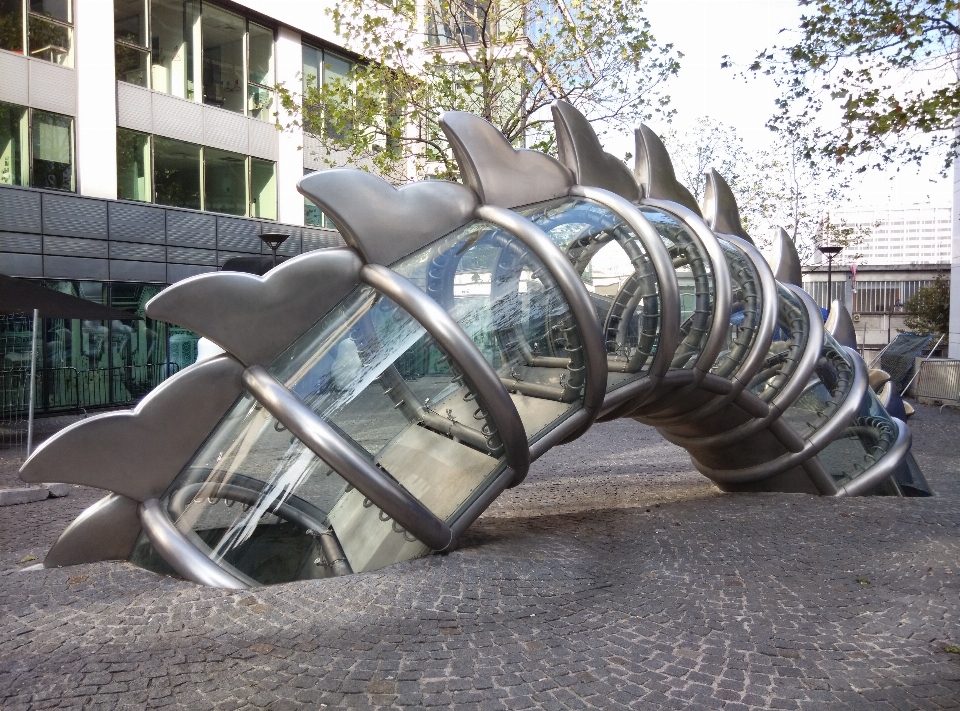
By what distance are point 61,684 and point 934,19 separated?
13106 mm

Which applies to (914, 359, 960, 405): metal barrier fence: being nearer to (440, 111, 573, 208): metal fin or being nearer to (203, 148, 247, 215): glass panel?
(440, 111, 573, 208): metal fin

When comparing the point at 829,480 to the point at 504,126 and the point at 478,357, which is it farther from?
the point at 504,126

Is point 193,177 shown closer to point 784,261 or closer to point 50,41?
point 50,41

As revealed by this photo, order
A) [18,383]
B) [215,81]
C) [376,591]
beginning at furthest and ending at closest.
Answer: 1. [215,81]
2. [18,383]
3. [376,591]

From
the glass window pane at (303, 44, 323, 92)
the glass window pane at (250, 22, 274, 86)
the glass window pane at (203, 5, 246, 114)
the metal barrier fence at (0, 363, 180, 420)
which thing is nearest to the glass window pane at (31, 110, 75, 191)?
the metal barrier fence at (0, 363, 180, 420)

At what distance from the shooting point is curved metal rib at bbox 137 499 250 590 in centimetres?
533

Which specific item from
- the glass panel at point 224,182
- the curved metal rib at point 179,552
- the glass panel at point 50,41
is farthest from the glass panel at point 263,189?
the curved metal rib at point 179,552

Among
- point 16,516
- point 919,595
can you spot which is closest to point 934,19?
point 919,595

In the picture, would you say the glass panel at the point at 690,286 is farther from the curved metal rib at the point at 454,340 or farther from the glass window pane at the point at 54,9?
the glass window pane at the point at 54,9

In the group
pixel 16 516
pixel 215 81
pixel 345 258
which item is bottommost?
pixel 16 516

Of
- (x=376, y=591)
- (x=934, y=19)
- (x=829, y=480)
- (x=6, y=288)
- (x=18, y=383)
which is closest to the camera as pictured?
(x=376, y=591)

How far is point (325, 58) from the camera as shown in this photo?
25.1 m

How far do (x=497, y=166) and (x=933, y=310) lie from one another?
29092mm

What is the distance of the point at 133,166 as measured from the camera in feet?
66.1
